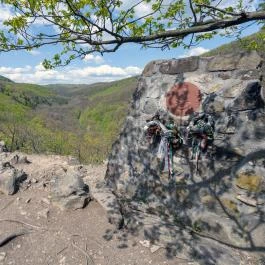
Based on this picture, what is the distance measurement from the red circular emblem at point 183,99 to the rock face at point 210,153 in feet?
0.06

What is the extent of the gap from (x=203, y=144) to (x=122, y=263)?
2.13 meters

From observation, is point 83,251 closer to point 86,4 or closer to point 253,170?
point 253,170

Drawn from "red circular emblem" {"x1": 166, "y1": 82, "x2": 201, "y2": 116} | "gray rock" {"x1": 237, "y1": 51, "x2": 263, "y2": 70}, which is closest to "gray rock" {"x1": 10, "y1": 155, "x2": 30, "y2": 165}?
"red circular emblem" {"x1": 166, "y1": 82, "x2": 201, "y2": 116}

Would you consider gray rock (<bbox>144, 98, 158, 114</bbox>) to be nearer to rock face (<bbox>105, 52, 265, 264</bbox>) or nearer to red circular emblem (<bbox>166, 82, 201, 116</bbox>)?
rock face (<bbox>105, 52, 265, 264</bbox>)

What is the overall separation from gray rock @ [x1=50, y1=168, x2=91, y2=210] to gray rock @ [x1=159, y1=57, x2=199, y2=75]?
8.90 ft

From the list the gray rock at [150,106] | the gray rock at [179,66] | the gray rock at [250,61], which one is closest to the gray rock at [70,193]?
the gray rock at [150,106]

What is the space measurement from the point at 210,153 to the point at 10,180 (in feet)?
13.7

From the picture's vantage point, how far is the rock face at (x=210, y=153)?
14.6ft

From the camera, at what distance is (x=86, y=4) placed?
3926mm

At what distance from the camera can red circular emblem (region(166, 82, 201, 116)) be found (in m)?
5.08

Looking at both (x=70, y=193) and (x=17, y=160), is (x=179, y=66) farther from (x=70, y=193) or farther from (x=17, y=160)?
(x=17, y=160)

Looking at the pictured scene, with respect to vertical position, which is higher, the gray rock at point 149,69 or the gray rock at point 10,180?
the gray rock at point 149,69

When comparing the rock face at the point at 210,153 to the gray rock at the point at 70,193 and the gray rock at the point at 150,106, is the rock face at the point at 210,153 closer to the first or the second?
the gray rock at the point at 150,106

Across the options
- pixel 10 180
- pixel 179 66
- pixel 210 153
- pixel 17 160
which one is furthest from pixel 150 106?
pixel 17 160
